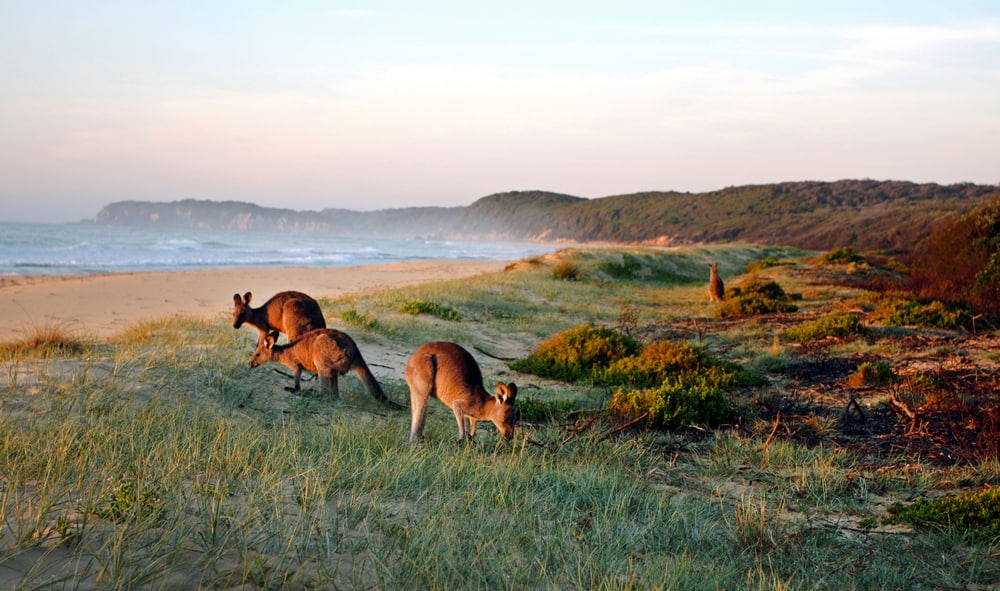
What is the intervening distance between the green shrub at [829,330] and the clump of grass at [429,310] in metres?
6.70

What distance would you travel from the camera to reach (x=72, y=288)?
21.6 metres

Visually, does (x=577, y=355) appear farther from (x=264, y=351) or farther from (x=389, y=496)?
(x=389, y=496)

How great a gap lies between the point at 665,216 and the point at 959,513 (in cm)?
9774

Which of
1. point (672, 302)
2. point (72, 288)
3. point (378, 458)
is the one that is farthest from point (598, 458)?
point (72, 288)

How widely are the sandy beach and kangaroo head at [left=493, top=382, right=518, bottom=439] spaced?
26.5 ft

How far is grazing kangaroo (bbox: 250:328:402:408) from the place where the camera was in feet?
23.3

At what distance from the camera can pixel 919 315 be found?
523 inches

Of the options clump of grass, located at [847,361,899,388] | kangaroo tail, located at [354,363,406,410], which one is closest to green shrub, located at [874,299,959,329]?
clump of grass, located at [847,361,899,388]

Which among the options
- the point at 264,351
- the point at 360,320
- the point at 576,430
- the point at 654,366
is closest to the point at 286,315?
the point at 264,351

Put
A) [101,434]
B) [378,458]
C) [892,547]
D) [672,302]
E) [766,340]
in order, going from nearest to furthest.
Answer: [892,547]
[101,434]
[378,458]
[766,340]
[672,302]

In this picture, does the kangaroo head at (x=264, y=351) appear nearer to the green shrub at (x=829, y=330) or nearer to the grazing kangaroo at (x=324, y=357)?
the grazing kangaroo at (x=324, y=357)

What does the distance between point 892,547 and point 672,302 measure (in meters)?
16.9

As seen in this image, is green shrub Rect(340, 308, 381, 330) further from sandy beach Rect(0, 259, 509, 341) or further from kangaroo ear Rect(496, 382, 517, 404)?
kangaroo ear Rect(496, 382, 517, 404)

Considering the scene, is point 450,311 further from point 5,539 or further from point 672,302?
point 5,539
